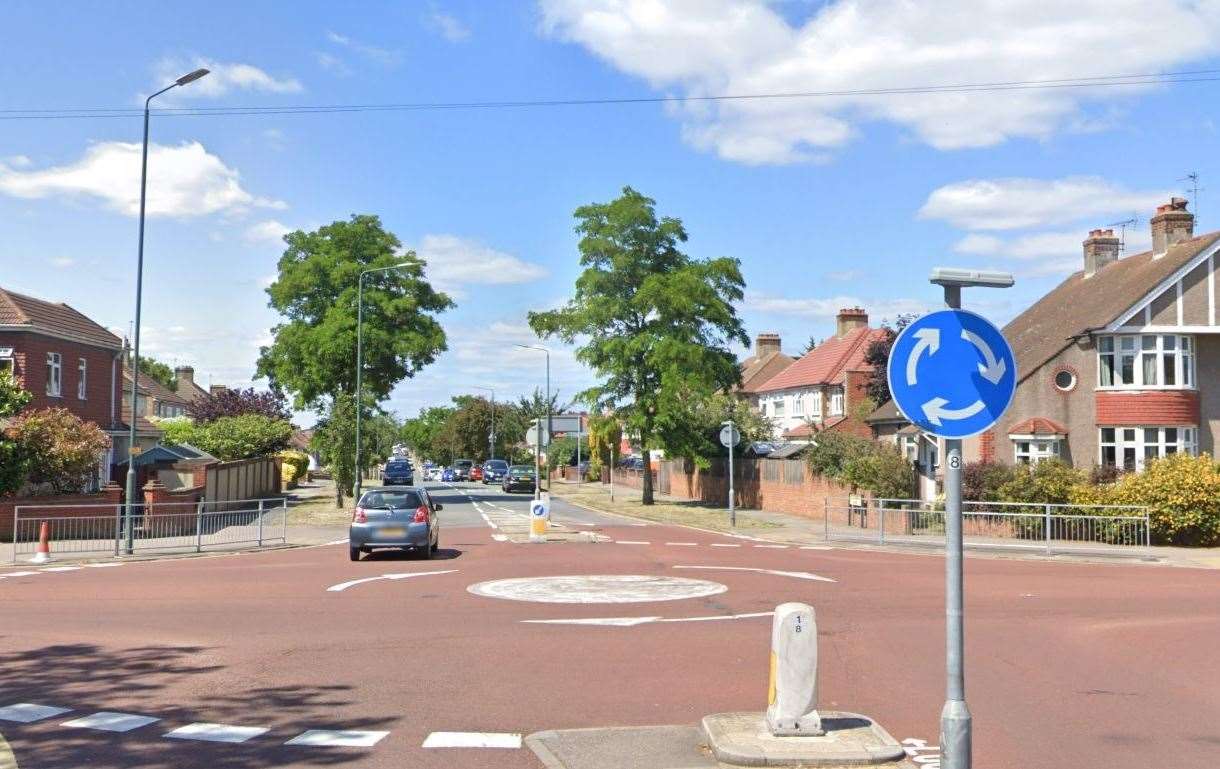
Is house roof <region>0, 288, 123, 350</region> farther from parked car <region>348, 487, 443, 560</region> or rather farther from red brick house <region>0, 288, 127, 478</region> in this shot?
parked car <region>348, 487, 443, 560</region>

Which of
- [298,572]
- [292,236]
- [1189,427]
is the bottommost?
[298,572]

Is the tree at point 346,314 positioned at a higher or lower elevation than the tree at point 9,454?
higher

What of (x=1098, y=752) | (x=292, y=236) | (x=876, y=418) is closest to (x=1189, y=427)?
(x=876, y=418)

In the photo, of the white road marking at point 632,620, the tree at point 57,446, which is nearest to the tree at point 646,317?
the tree at point 57,446

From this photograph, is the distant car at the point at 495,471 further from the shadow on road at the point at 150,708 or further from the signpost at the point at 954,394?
the signpost at the point at 954,394

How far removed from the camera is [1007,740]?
7555 mm

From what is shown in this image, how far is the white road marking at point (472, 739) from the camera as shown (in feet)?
24.1

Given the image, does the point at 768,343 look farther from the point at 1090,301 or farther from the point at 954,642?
the point at 954,642

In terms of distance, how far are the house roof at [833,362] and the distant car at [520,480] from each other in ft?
55.6

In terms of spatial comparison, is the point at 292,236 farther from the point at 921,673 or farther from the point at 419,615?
the point at 921,673

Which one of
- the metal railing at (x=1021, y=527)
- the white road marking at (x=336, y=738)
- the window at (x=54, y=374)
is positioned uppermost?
the window at (x=54, y=374)

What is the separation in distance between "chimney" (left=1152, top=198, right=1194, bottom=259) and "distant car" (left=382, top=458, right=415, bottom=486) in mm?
34068

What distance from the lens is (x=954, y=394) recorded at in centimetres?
544

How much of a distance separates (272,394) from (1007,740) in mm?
62317
